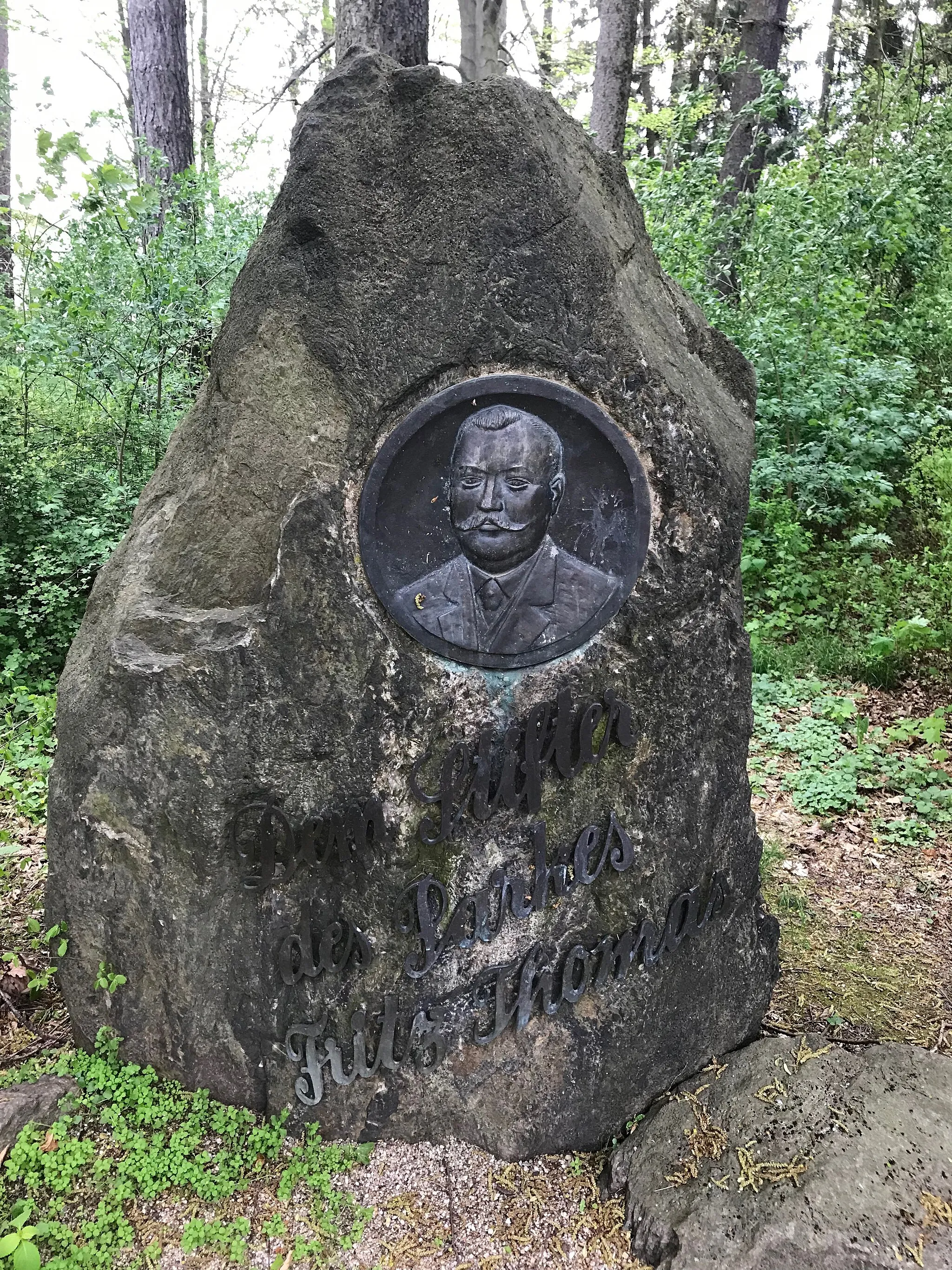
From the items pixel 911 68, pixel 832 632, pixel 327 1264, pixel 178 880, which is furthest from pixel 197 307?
pixel 911 68

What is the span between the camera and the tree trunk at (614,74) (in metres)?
8.01

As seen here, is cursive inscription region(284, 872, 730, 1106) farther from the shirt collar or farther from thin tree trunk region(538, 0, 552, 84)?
thin tree trunk region(538, 0, 552, 84)

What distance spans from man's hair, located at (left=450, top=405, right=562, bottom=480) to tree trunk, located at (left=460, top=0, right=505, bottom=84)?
398 cm

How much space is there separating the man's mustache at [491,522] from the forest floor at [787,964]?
1.86 meters

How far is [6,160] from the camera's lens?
14953 mm

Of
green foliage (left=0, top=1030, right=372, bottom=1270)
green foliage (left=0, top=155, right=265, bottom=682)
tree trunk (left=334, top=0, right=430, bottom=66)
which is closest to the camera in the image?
green foliage (left=0, top=1030, right=372, bottom=1270)

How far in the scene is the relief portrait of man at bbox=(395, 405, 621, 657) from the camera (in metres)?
2.38

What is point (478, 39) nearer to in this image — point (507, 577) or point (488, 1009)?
point (507, 577)

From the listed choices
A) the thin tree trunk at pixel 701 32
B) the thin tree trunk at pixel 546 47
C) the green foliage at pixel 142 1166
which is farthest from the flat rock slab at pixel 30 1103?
the thin tree trunk at pixel 701 32

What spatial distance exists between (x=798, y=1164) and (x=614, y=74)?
8630 millimetres

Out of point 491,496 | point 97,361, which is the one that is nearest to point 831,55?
point 97,361

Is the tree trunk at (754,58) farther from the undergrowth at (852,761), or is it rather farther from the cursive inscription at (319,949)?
the cursive inscription at (319,949)

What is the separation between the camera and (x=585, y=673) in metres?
2.55

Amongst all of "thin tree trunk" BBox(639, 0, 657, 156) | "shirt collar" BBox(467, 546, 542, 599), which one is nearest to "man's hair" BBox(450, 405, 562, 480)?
"shirt collar" BBox(467, 546, 542, 599)
